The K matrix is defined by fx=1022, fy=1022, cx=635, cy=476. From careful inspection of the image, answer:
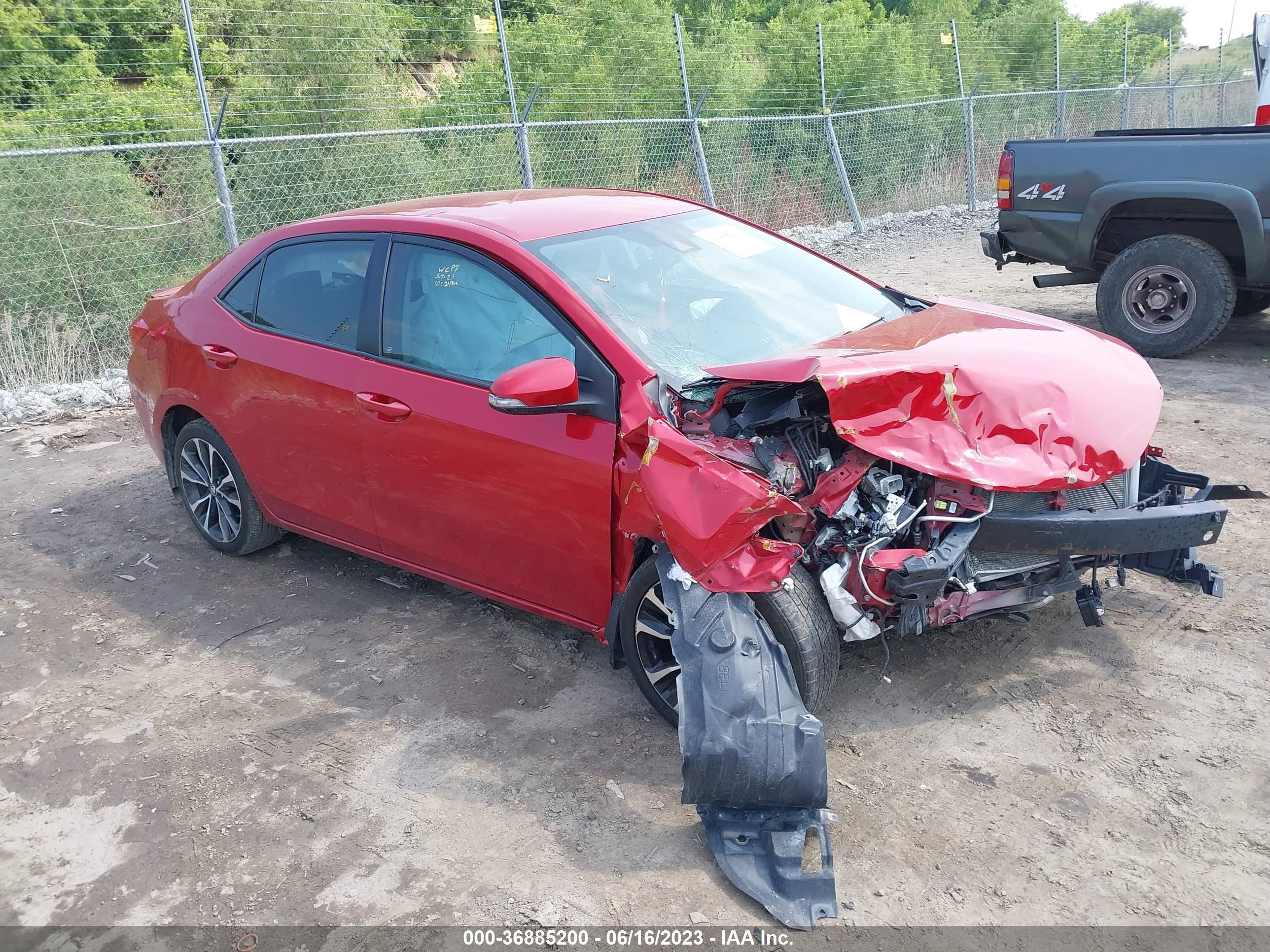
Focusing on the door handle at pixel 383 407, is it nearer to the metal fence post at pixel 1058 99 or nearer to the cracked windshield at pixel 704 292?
the cracked windshield at pixel 704 292

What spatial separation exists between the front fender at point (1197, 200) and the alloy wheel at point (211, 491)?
243 inches

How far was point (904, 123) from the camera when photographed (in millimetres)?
16938

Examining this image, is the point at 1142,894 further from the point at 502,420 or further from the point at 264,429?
the point at 264,429

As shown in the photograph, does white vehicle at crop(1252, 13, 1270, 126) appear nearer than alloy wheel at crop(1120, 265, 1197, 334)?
No

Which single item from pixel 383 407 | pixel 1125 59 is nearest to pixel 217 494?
pixel 383 407

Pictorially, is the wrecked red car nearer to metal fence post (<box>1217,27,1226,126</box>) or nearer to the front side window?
the front side window

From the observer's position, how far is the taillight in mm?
7891

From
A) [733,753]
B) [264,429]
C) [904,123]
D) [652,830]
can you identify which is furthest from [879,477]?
[904,123]

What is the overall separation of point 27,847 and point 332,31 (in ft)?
34.6

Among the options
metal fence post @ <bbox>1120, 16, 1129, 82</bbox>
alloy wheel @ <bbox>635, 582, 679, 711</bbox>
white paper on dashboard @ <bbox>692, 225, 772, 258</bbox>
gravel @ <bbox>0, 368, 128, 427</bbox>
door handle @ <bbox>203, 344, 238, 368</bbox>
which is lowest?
alloy wheel @ <bbox>635, 582, 679, 711</bbox>

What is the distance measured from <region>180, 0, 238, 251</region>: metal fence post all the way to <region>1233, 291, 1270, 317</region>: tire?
322 inches

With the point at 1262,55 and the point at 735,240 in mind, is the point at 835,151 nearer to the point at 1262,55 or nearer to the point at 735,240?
the point at 1262,55

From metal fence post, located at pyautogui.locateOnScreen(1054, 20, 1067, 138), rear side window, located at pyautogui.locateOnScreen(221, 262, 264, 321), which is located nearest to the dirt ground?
rear side window, located at pyautogui.locateOnScreen(221, 262, 264, 321)

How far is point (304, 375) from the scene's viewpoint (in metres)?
4.39
